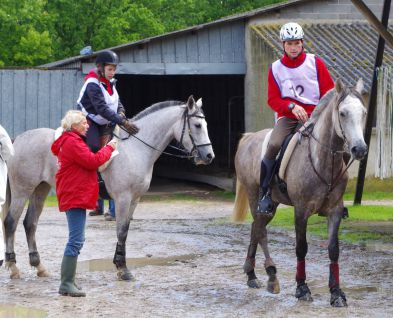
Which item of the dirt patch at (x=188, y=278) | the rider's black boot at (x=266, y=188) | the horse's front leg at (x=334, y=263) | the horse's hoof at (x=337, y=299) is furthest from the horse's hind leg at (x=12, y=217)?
the horse's hoof at (x=337, y=299)

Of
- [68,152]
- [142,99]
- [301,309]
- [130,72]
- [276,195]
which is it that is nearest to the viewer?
[301,309]

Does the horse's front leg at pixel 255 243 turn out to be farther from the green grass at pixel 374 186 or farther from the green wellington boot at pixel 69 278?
the green grass at pixel 374 186

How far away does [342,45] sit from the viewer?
85.6 feet

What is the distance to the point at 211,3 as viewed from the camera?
4612 cm

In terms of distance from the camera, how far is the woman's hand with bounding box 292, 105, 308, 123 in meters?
10.3

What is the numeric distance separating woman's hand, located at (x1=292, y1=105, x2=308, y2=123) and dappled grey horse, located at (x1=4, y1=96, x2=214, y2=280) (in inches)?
72.3

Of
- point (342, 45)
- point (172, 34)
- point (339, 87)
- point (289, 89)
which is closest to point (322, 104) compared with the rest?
point (339, 87)

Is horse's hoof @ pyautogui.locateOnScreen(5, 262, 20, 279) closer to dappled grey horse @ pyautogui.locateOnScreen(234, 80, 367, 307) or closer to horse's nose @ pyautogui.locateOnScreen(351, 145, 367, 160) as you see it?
dappled grey horse @ pyautogui.locateOnScreen(234, 80, 367, 307)

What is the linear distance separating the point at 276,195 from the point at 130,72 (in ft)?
46.4

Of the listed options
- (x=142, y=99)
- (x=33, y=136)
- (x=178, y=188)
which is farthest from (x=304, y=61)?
(x=142, y=99)

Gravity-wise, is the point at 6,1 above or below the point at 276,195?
above

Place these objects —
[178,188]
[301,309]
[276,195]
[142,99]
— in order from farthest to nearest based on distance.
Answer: [142,99], [178,188], [276,195], [301,309]

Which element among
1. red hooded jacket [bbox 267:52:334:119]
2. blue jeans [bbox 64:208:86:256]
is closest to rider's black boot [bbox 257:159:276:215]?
red hooded jacket [bbox 267:52:334:119]

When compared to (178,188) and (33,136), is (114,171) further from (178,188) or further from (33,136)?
(178,188)
